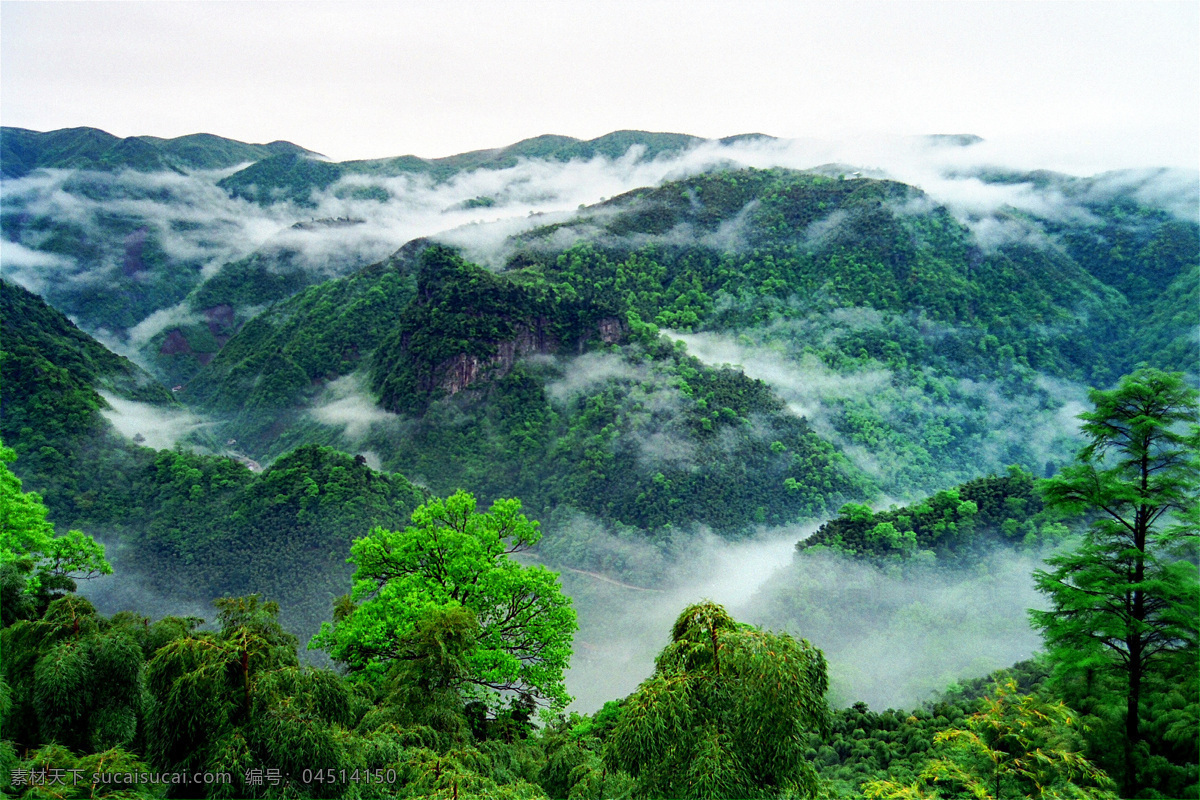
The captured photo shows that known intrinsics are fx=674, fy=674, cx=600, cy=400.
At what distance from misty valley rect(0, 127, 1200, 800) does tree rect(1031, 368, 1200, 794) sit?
9cm

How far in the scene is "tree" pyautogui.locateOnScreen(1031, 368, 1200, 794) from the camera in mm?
13547

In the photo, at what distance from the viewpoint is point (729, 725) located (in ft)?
25.1

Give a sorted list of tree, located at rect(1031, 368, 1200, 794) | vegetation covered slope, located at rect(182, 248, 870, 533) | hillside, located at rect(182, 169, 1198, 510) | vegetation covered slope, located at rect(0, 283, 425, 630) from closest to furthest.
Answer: tree, located at rect(1031, 368, 1200, 794) < vegetation covered slope, located at rect(0, 283, 425, 630) < vegetation covered slope, located at rect(182, 248, 870, 533) < hillside, located at rect(182, 169, 1198, 510)

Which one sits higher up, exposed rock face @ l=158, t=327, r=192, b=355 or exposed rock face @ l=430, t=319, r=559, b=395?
exposed rock face @ l=430, t=319, r=559, b=395

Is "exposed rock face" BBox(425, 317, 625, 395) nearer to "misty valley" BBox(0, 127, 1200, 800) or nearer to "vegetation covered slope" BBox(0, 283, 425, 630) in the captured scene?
"misty valley" BBox(0, 127, 1200, 800)

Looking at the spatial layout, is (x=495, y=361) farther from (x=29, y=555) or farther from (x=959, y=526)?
(x=29, y=555)

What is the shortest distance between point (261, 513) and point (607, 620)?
126ft

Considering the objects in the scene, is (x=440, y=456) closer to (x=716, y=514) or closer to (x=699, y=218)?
(x=716, y=514)

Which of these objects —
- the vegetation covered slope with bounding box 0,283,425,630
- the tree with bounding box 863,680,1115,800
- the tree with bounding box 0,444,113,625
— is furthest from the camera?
the vegetation covered slope with bounding box 0,283,425,630

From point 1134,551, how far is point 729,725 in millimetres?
11272

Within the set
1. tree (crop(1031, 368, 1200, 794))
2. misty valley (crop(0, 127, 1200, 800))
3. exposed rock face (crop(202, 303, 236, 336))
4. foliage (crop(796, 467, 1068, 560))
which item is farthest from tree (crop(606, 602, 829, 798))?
exposed rock face (crop(202, 303, 236, 336))

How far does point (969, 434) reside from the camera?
115 meters

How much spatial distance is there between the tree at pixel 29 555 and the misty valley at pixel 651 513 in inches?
9.2

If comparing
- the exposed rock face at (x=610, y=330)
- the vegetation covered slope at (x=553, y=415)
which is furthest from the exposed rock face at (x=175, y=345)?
the exposed rock face at (x=610, y=330)
